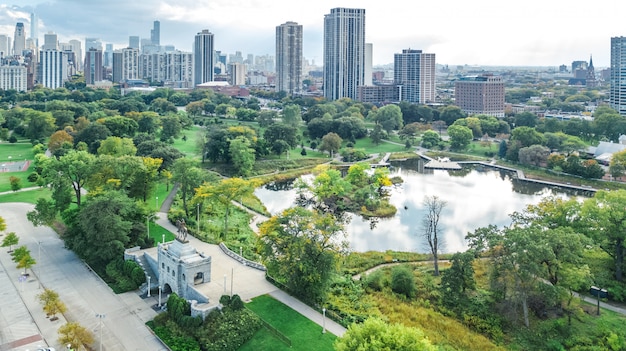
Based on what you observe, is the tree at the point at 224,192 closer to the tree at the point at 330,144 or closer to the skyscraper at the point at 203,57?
the tree at the point at 330,144

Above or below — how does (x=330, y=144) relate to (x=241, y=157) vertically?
above

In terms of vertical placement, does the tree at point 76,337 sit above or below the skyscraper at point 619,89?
below

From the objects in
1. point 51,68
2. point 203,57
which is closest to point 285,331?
point 51,68

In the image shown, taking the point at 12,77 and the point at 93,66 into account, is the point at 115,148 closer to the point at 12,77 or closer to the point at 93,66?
the point at 12,77

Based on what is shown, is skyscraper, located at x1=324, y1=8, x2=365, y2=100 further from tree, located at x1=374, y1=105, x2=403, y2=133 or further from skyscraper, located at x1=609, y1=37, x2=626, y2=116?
skyscraper, located at x1=609, y1=37, x2=626, y2=116

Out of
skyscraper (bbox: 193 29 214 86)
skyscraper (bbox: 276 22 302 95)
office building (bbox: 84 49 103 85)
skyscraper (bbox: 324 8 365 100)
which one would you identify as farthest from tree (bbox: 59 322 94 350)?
office building (bbox: 84 49 103 85)

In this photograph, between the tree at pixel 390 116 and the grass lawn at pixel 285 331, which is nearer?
the grass lawn at pixel 285 331

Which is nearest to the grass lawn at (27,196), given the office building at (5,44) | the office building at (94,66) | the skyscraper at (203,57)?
the skyscraper at (203,57)
